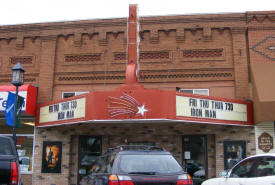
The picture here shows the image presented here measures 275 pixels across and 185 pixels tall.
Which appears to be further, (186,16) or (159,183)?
(186,16)

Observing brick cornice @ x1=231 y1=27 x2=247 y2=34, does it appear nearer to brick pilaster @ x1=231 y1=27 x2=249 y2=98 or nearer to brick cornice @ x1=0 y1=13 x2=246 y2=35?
brick pilaster @ x1=231 y1=27 x2=249 y2=98

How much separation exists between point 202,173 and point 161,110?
4248mm

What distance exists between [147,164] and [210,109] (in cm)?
643

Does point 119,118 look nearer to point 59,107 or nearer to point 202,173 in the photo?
point 59,107

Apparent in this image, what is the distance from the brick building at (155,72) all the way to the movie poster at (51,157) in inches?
6.4

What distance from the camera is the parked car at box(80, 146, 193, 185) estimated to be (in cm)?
581

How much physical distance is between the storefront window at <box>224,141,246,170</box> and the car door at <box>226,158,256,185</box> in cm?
633

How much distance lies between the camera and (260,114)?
1209cm

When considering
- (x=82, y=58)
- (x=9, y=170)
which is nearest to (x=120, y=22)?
(x=82, y=58)

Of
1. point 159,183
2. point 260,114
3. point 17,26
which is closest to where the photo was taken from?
point 159,183

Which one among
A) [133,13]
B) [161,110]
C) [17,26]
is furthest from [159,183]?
[17,26]

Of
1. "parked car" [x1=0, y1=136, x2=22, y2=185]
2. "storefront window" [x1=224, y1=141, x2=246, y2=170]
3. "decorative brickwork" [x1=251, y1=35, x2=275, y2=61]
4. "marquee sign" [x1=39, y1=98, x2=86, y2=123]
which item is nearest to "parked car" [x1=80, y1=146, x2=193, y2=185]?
"parked car" [x1=0, y1=136, x2=22, y2=185]

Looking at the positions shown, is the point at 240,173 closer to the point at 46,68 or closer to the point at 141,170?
the point at 141,170

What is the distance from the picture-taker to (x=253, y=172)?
6523mm
